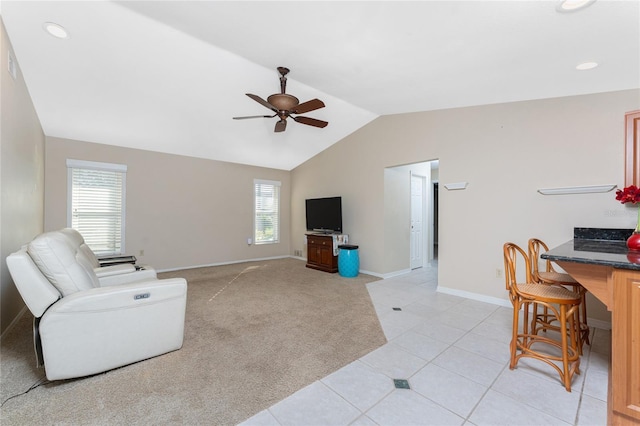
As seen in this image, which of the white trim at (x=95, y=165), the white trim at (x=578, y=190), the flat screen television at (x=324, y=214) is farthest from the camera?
the flat screen television at (x=324, y=214)

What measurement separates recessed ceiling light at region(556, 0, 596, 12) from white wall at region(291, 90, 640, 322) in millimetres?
1667

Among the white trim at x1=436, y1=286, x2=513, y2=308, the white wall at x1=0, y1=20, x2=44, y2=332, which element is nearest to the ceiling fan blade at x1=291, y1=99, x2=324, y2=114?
the white wall at x1=0, y1=20, x2=44, y2=332

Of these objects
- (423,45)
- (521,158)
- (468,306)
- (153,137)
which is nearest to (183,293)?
(423,45)

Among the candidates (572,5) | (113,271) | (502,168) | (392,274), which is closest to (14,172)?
(113,271)

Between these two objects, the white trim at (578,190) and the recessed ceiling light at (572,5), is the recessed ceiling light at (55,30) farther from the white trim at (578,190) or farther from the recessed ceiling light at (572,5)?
the white trim at (578,190)

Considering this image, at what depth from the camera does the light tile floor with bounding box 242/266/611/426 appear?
5.15 feet

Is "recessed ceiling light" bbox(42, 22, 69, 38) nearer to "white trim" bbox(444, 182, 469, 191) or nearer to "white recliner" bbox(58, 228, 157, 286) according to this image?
"white recliner" bbox(58, 228, 157, 286)

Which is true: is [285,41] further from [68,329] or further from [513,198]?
[513,198]

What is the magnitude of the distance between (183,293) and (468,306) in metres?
3.34

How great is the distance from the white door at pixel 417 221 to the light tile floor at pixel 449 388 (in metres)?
2.88

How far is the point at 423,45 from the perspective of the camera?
2.34 m

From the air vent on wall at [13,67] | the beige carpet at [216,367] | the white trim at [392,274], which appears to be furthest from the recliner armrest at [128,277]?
the white trim at [392,274]

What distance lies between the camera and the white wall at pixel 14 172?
7.43 ft

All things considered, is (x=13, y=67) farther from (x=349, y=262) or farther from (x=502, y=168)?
(x=502, y=168)
